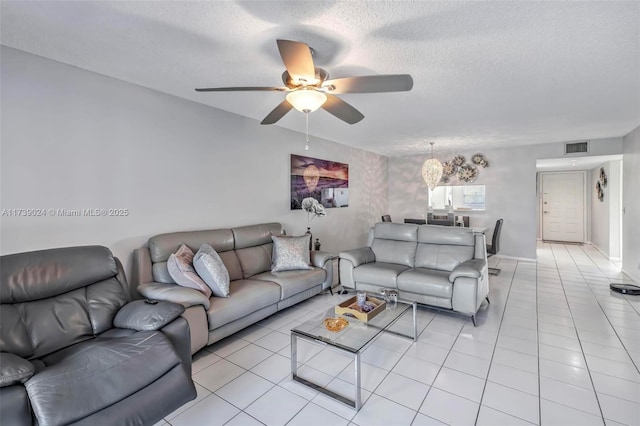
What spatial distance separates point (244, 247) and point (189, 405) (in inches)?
75.2

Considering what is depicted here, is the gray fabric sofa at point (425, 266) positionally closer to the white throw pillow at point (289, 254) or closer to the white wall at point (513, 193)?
the white throw pillow at point (289, 254)

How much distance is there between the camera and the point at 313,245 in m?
5.11

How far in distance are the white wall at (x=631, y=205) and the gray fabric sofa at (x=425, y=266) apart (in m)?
2.87

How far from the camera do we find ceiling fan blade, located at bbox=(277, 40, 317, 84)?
1635mm

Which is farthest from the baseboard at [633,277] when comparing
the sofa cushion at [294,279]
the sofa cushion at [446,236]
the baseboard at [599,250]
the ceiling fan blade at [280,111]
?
the ceiling fan blade at [280,111]

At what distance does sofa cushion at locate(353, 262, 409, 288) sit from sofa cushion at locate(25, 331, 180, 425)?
2.41m

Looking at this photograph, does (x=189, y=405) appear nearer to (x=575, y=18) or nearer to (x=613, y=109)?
(x=575, y=18)

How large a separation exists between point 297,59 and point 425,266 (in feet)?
9.62

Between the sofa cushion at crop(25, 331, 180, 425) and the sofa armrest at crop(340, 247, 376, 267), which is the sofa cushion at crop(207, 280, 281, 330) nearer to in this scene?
the sofa cushion at crop(25, 331, 180, 425)

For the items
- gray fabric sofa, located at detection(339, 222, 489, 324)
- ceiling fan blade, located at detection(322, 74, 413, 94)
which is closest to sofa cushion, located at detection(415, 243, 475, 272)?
gray fabric sofa, located at detection(339, 222, 489, 324)

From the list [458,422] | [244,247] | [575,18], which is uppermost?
[575,18]

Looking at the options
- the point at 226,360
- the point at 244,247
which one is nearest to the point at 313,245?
the point at 244,247

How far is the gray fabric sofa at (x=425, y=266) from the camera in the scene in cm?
→ 312

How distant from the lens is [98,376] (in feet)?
4.90
